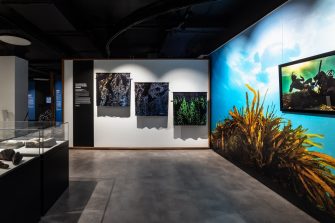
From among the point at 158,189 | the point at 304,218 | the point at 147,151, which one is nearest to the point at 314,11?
the point at 304,218

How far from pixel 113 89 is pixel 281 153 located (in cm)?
467

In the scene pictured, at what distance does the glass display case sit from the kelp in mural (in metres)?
3.15

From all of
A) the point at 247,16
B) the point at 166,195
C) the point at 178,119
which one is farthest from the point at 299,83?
the point at 178,119

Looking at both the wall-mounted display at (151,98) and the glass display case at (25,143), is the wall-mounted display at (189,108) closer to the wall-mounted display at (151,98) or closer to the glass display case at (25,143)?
the wall-mounted display at (151,98)

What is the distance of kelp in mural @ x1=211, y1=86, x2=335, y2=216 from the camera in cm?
238

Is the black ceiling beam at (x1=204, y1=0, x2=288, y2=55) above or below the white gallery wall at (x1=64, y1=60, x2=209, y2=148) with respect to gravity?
above

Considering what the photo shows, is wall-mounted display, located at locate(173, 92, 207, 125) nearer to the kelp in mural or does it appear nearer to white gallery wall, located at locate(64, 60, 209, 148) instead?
white gallery wall, located at locate(64, 60, 209, 148)

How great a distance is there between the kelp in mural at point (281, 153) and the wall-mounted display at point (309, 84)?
319 mm

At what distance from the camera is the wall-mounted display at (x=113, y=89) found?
6250 mm

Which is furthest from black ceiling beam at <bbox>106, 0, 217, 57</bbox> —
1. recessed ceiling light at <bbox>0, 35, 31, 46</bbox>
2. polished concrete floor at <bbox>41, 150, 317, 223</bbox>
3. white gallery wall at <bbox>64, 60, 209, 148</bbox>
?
polished concrete floor at <bbox>41, 150, 317, 223</bbox>

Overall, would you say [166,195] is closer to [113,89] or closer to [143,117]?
[143,117]

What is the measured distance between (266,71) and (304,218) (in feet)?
7.06

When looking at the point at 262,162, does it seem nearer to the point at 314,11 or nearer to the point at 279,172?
the point at 279,172

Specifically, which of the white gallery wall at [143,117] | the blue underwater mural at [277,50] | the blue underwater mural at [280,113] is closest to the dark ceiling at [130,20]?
the blue underwater mural at [277,50]
